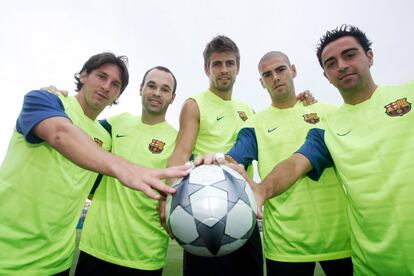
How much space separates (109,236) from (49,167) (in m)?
1.21

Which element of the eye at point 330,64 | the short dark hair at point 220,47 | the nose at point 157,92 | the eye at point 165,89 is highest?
the short dark hair at point 220,47

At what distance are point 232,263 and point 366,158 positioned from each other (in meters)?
1.88

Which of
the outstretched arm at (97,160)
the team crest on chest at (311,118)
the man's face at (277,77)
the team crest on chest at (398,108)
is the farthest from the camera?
the man's face at (277,77)

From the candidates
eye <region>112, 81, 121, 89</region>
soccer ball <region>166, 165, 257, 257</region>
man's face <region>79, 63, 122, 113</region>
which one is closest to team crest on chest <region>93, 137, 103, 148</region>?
man's face <region>79, 63, 122, 113</region>

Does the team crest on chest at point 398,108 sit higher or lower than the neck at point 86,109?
higher

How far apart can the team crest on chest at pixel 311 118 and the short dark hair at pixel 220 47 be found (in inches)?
52.1

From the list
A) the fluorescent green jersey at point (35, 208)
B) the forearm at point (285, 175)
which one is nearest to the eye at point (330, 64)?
the forearm at point (285, 175)

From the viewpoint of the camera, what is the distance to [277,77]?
12.7 ft

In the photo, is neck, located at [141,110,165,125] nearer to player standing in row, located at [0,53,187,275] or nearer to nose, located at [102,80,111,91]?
nose, located at [102,80,111,91]

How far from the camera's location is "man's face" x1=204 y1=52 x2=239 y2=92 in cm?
424

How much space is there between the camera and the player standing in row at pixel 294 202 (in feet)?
10.4

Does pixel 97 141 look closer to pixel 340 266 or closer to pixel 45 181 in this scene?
pixel 45 181

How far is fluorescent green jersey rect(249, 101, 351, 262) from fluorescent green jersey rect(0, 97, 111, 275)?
7.41 ft

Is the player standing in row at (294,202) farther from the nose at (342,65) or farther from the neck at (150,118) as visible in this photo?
the neck at (150,118)
